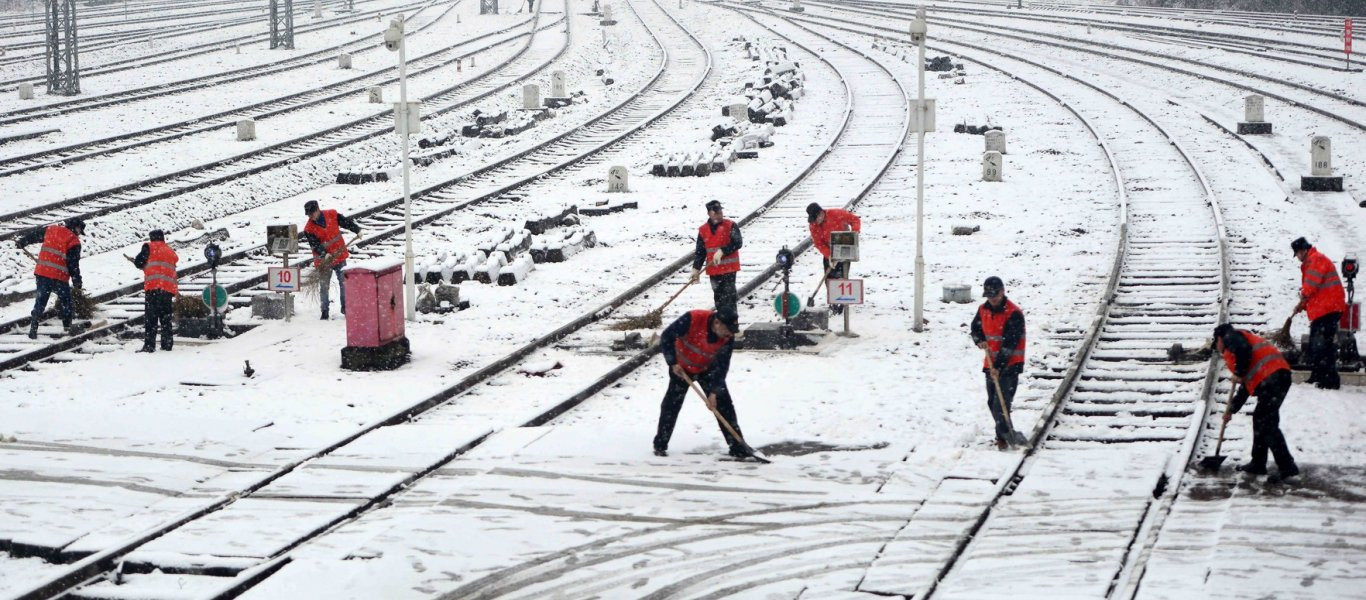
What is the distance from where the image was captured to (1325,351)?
15.2 meters

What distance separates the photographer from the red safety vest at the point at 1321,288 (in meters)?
15.2

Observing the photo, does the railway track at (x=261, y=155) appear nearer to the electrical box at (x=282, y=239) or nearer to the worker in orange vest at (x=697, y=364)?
the electrical box at (x=282, y=239)

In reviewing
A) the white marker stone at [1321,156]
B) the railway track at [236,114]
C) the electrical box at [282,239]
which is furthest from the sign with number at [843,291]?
the railway track at [236,114]

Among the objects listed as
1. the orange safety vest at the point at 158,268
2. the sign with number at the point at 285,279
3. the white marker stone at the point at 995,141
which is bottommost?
the sign with number at the point at 285,279

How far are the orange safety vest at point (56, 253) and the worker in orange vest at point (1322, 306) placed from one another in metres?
13.0

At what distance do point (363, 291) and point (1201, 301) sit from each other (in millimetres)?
9678

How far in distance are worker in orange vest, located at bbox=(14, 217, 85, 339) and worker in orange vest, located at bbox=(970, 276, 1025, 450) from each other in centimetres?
1029

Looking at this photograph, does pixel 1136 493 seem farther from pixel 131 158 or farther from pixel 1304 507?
pixel 131 158

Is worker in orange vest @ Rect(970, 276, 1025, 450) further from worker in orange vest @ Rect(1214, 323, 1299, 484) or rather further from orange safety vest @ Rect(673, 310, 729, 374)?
orange safety vest @ Rect(673, 310, 729, 374)

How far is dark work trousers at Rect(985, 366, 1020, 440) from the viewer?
13.4m

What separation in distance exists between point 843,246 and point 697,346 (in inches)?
218

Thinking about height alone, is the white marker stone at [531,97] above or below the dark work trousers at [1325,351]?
above

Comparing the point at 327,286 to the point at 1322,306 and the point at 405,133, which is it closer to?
the point at 405,133

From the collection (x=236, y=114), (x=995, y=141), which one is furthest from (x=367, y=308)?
(x=236, y=114)
